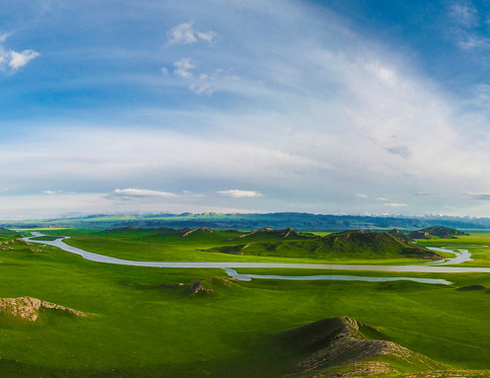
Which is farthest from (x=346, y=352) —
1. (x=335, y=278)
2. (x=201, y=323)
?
(x=335, y=278)

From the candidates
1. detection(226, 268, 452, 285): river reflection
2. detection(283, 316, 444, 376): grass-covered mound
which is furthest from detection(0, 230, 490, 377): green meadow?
detection(226, 268, 452, 285): river reflection

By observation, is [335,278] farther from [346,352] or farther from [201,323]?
[346,352]

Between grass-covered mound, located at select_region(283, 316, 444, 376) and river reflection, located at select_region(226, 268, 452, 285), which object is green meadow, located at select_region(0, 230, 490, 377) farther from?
river reflection, located at select_region(226, 268, 452, 285)

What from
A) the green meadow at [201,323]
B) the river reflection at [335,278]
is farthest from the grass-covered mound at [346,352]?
the river reflection at [335,278]

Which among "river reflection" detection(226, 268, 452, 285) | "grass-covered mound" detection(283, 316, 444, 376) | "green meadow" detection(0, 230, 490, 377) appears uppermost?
"grass-covered mound" detection(283, 316, 444, 376)

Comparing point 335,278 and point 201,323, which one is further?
point 335,278

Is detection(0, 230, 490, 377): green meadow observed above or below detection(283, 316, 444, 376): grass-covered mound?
below
